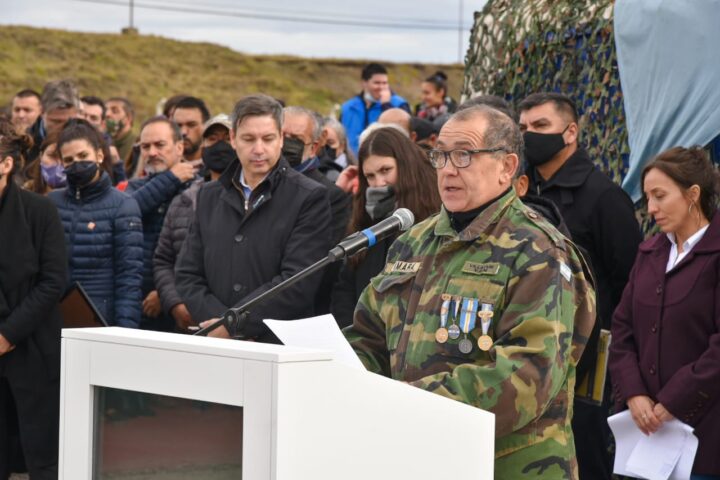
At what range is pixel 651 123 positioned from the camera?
19.6ft

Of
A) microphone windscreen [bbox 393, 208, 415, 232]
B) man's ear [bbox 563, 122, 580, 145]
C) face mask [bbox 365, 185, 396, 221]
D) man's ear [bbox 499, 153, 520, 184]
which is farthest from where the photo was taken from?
man's ear [bbox 563, 122, 580, 145]

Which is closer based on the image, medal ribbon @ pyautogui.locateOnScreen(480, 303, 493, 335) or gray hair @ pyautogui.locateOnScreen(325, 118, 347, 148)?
medal ribbon @ pyautogui.locateOnScreen(480, 303, 493, 335)

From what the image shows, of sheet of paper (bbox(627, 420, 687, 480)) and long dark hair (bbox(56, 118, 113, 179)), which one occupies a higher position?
long dark hair (bbox(56, 118, 113, 179))

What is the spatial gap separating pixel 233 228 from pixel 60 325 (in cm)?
113

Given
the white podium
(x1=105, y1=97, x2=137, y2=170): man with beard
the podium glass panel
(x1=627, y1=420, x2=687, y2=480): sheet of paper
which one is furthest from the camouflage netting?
the podium glass panel

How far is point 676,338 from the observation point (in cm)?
470

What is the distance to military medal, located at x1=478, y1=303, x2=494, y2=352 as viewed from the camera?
A: 3.15 m

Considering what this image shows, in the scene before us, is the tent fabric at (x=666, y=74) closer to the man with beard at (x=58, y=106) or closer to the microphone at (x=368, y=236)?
the microphone at (x=368, y=236)

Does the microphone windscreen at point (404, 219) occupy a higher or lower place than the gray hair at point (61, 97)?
lower

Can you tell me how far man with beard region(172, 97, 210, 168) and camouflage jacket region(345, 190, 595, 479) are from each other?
4927 millimetres

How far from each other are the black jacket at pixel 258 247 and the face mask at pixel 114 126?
4.71 m

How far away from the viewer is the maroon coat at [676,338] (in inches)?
179

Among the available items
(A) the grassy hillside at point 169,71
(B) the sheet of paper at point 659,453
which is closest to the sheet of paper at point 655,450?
(B) the sheet of paper at point 659,453

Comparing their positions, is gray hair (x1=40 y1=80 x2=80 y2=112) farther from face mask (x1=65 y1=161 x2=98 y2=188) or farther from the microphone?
the microphone
